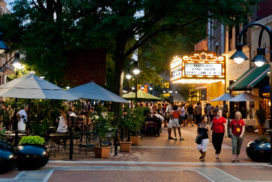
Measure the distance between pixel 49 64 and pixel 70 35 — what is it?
5.62 ft

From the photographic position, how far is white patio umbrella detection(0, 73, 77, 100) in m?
12.1

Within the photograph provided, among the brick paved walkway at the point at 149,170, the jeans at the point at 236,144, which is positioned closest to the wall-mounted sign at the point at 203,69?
the brick paved walkway at the point at 149,170

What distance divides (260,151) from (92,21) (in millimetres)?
9401

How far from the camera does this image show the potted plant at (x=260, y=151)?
1334 cm

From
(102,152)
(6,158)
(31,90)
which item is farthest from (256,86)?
(6,158)

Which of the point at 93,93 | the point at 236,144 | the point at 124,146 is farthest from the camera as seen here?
the point at 93,93

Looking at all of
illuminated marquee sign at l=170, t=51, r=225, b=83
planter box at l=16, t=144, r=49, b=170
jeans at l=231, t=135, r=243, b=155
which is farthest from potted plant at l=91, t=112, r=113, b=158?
illuminated marquee sign at l=170, t=51, r=225, b=83

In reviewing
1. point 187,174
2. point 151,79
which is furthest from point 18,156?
point 151,79

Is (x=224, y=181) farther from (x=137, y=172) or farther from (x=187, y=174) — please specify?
(x=137, y=172)

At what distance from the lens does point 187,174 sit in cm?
1066

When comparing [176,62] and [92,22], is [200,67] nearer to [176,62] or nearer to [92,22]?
[176,62]

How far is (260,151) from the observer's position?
13.4 meters

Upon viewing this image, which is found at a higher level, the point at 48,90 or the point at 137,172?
the point at 48,90

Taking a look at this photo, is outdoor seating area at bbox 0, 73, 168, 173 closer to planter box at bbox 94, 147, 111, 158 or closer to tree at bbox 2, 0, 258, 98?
planter box at bbox 94, 147, 111, 158
